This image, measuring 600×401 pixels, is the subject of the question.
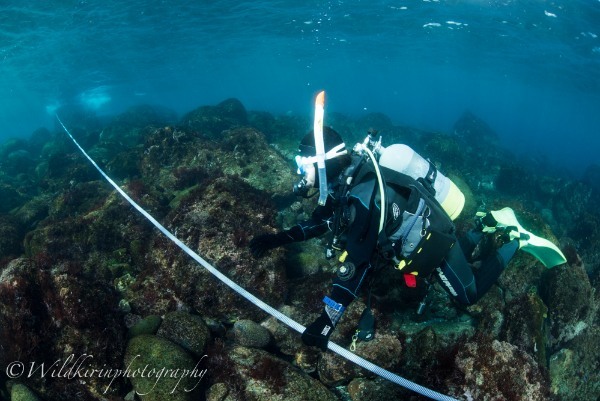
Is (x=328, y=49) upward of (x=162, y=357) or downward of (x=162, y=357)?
downward

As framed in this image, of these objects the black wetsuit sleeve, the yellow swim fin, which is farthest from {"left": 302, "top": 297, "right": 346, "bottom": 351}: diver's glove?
the yellow swim fin

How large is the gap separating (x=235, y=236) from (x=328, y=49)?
50349 mm

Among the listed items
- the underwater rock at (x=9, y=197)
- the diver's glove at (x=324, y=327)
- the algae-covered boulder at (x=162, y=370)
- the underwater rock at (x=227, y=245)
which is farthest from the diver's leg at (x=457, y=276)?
the underwater rock at (x=9, y=197)

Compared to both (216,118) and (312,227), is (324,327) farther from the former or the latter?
(216,118)

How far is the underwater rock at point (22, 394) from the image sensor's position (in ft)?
13.4

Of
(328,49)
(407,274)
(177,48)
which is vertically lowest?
(328,49)

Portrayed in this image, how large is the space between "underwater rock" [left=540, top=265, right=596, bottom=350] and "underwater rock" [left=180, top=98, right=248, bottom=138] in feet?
50.4

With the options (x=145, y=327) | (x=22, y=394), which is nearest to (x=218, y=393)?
(x=145, y=327)

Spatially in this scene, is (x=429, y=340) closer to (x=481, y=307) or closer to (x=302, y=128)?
(x=481, y=307)

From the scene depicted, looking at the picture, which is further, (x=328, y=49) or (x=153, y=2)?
(x=328, y=49)

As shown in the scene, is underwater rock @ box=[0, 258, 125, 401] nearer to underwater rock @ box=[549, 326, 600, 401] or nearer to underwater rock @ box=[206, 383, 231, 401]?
underwater rock @ box=[206, 383, 231, 401]

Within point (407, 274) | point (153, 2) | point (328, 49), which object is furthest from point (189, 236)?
point (328, 49)

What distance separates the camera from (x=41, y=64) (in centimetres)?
3675

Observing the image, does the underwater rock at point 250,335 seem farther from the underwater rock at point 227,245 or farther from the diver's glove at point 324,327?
the diver's glove at point 324,327
